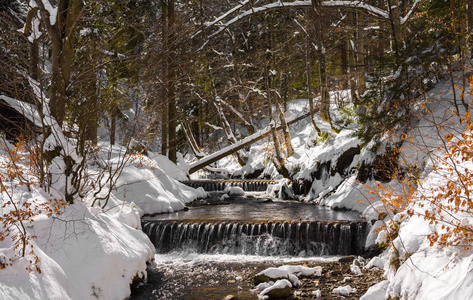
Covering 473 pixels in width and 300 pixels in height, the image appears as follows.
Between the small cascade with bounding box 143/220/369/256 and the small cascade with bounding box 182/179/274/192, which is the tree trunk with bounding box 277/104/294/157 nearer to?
the small cascade with bounding box 182/179/274/192

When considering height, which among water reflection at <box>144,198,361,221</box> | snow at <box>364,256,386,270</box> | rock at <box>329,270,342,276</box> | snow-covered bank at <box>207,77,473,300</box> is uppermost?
snow-covered bank at <box>207,77,473,300</box>

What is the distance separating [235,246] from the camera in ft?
30.5

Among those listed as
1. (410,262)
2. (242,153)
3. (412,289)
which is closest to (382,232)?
(410,262)

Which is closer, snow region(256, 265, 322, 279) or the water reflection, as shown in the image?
snow region(256, 265, 322, 279)

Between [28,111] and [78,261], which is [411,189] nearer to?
[78,261]

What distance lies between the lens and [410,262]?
16.4 feet

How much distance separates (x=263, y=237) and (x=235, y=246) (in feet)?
2.55

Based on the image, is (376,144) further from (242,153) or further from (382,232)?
(242,153)

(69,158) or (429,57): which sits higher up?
(429,57)

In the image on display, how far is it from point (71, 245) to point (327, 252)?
594 cm

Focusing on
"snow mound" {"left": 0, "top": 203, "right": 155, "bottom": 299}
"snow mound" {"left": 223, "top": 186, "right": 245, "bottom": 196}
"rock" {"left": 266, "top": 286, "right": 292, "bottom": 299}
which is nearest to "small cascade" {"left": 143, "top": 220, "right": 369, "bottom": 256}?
"snow mound" {"left": 0, "top": 203, "right": 155, "bottom": 299}

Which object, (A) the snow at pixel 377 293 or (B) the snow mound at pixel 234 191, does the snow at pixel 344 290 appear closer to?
(A) the snow at pixel 377 293

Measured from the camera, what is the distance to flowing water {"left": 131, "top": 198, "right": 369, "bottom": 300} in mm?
7309

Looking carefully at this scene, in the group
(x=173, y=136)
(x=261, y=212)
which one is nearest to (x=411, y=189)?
(x=261, y=212)
